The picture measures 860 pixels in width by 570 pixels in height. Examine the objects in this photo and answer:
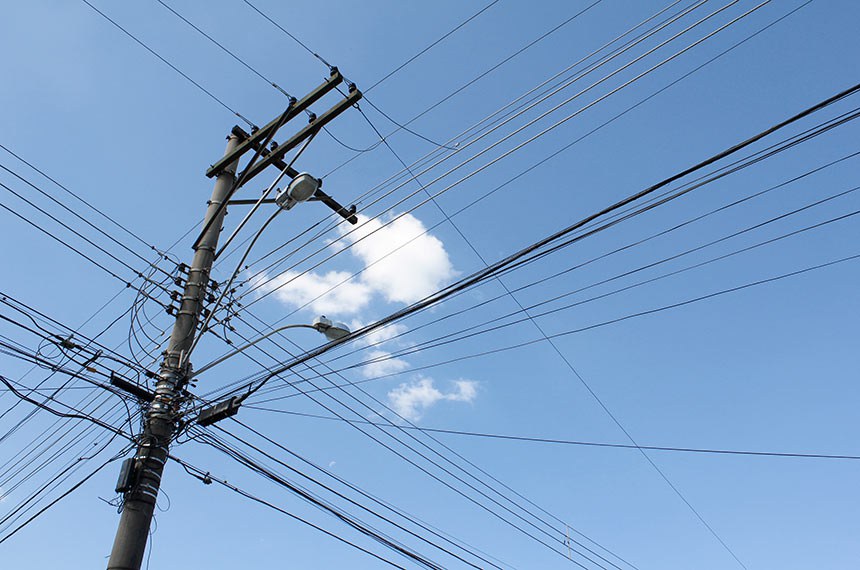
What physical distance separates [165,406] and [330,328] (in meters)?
2.08

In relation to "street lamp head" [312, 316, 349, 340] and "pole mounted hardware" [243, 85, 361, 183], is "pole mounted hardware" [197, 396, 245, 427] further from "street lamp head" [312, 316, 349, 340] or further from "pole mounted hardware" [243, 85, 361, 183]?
"pole mounted hardware" [243, 85, 361, 183]

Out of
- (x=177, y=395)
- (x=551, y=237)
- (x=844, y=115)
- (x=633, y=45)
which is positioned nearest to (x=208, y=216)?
(x=177, y=395)

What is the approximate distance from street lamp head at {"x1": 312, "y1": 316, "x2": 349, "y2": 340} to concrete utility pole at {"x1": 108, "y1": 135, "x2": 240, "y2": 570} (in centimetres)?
163

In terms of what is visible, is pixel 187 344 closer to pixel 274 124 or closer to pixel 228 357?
pixel 228 357

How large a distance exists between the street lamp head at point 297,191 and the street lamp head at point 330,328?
1.48m

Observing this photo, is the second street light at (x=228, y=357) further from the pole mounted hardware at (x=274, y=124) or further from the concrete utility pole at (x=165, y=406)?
the pole mounted hardware at (x=274, y=124)

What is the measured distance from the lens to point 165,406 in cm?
791

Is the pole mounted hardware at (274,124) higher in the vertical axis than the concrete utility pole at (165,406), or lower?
higher

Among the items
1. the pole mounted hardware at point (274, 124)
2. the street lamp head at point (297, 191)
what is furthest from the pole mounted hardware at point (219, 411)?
the pole mounted hardware at point (274, 124)

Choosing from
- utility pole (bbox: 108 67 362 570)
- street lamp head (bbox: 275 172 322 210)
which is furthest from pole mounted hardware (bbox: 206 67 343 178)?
street lamp head (bbox: 275 172 322 210)

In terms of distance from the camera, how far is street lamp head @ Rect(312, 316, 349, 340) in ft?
27.4

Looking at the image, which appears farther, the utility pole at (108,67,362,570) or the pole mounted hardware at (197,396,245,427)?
the pole mounted hardware at (197,396,245,427)

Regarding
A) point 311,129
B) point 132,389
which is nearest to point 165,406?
point 132,389

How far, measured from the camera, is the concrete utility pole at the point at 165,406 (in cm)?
682
